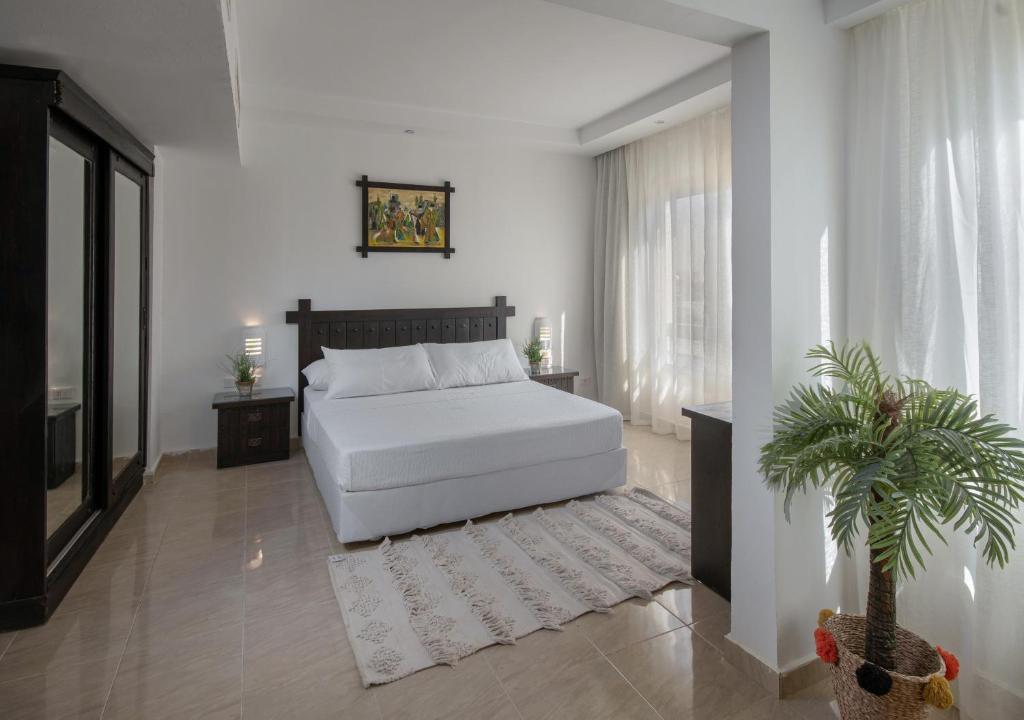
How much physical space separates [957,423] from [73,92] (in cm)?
365

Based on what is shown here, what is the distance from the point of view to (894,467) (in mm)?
1501

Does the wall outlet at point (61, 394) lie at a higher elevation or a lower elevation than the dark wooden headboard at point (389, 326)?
lower

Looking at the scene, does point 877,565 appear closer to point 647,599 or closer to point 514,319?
point 647,599

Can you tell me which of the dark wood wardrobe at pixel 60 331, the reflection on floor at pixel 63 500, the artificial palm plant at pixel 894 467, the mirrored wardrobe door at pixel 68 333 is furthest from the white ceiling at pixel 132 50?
the artificial palm plant at pixel 894 467

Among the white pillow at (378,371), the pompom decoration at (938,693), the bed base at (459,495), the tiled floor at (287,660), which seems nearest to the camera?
the pompom decoration at (938,693)

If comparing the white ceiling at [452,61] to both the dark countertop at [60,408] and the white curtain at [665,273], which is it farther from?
the dark countertop at [60,408]

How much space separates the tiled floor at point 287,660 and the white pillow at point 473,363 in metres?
2.08

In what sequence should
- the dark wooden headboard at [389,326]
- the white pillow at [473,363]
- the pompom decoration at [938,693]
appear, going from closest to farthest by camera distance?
1. the pompom decoration at [938,693]
2. the white pillow at [473,363]
3. the dark wooden headboard at [389,326]

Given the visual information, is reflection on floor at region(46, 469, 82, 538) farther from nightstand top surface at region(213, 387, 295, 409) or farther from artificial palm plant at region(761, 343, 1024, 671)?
artificial palm plant at region(761, 343, 1024, 671)

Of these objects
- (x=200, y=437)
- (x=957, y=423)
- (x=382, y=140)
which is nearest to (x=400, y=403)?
(x=200, y=437)

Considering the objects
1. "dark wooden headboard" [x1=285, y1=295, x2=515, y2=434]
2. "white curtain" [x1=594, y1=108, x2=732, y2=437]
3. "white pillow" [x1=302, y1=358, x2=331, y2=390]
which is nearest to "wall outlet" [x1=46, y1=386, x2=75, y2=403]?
"white pillow" [x1=302, y1=358, x2=331, y2=390]

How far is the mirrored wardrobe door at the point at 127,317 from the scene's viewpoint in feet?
11.4

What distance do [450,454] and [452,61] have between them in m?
2.61

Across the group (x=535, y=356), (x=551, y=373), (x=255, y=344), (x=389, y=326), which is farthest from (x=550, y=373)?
(x=255, y=344)
